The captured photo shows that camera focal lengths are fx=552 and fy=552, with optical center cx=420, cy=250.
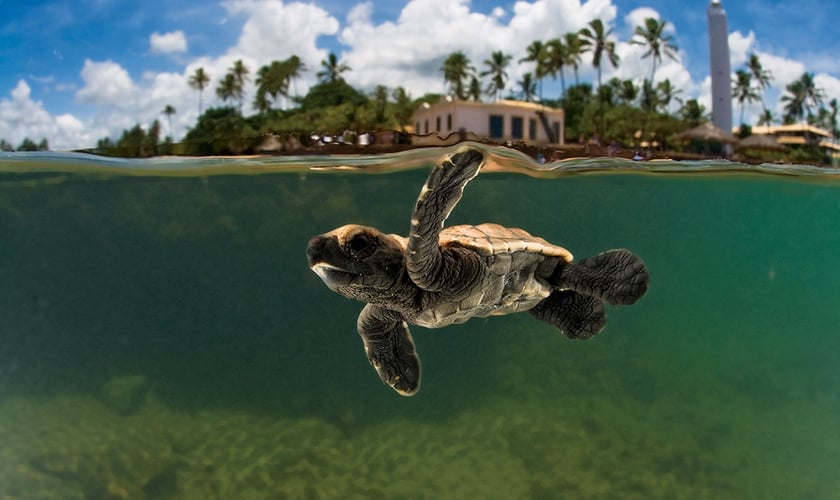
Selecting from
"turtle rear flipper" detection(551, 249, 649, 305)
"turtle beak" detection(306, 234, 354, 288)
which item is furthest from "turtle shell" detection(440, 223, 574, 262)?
"turtle beak" detection(306, 234, 354, 288)

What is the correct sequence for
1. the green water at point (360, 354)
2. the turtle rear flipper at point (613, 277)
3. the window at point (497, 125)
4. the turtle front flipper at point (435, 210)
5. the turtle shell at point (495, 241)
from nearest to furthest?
the turtle front flipper at point (435, 210)
the turtle shell at point (495, 241)
the turtle rear flipper at point (613, 277)
the green water at point (360, 354)
the window at point (497, 125)

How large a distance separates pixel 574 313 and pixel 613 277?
3.05ft

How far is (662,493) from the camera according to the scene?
29.2 ft

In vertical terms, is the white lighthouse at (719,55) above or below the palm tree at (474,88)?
below

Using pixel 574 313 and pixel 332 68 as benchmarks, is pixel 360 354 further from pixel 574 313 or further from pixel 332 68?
pixel 332 68

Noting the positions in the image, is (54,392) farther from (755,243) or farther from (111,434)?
(755,243)

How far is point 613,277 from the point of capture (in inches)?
154

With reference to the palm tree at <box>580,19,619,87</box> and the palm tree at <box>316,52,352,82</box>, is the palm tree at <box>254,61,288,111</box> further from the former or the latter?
the palm tree at <box>580,19,619,87</box>

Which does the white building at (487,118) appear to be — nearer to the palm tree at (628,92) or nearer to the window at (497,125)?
the window at (497,125)

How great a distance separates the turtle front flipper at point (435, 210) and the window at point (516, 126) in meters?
14.7

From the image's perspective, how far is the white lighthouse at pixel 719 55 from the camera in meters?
8.09

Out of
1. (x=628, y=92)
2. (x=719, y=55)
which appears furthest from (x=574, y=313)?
(x=628, y=92)

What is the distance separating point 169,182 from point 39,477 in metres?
6.15

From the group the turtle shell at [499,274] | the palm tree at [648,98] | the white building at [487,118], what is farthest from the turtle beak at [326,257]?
the palm tree at [648,98]
